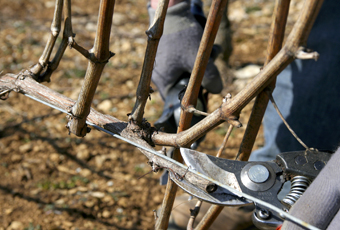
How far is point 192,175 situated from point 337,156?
0.38 m

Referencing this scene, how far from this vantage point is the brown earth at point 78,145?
196cm

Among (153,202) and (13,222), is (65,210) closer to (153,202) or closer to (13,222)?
(13,222)

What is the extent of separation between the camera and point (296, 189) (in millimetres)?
965

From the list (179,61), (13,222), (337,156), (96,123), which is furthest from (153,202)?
(337,156)

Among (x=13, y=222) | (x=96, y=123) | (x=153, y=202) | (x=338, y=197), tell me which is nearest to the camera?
(x=338, y=197)

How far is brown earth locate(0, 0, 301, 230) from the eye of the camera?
1958 millimetres

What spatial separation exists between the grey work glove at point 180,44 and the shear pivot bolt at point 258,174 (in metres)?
0.64

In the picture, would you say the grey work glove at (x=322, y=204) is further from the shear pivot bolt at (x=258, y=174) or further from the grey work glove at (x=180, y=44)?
the grey work glove at (x=180, y=44)

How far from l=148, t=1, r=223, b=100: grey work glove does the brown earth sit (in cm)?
95

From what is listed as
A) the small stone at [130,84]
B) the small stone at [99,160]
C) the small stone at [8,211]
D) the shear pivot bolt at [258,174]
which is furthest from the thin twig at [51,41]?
the small stone at [130,84]

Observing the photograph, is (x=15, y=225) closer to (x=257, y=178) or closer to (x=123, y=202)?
(x=123, y=202)

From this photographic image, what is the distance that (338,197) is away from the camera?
798 millimetres

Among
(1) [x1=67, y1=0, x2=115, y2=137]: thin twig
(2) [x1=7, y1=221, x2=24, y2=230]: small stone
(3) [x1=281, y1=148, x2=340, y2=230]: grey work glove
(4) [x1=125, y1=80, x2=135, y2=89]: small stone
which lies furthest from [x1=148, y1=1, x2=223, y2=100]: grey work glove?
(4) [x1=125, y1=80, x2=135, y2=89]: small stone

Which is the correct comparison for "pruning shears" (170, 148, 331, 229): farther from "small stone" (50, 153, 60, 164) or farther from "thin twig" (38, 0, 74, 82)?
"small stone" (50, 153, 60, 164)
